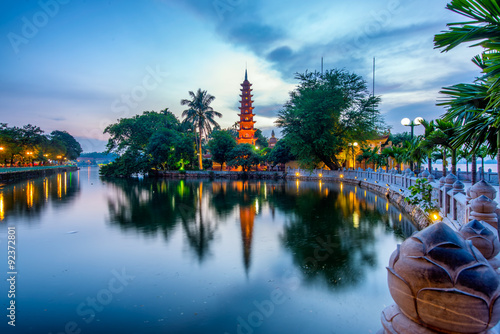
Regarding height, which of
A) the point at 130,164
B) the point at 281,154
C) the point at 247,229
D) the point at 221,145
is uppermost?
the point at 221,145

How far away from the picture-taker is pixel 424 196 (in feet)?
33.2

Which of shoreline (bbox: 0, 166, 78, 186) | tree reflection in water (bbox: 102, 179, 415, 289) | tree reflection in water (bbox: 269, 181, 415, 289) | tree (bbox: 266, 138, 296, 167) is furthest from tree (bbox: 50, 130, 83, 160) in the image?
tree reflection in water (bbox: 269, 181, 415, 289)

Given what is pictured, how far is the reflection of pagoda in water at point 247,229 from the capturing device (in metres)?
7.50

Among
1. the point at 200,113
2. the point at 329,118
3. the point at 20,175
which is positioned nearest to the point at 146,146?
the point at 200,113

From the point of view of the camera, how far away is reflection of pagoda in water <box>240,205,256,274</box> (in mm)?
7498

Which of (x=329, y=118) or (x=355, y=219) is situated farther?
(x=329, y=118)

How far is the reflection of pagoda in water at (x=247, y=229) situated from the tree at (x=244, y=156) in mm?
25593

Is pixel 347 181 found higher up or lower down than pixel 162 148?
lower down

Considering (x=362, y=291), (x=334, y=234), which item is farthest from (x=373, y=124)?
(x=362, y=291)

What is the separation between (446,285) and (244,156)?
40132 mm

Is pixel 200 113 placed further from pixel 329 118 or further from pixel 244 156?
pixel 329 118

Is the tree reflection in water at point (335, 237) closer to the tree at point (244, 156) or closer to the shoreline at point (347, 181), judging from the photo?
the shoreline at point (347, 181)

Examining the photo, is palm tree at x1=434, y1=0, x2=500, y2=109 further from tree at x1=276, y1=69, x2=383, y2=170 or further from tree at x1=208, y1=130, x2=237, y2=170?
tree at x1=208, y1=130, x2=237, y2=170

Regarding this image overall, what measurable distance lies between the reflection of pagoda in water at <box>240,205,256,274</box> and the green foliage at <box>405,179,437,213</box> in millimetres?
5585
